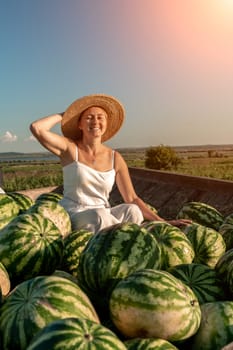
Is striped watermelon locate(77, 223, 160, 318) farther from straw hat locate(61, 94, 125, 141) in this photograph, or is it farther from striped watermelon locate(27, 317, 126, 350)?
straw hat locate(61, 94, 125, 141)

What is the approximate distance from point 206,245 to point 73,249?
1.06 m

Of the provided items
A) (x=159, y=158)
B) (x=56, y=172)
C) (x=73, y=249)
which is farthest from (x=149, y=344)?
(x=56, y=172)

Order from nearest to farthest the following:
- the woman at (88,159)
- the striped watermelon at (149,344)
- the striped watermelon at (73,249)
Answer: the striped watermelon at (149,344) < the striped watermelon at (73,249) < the woman at (88,159)

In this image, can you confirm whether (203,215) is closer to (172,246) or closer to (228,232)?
(228,232)

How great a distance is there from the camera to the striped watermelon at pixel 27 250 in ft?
9.40

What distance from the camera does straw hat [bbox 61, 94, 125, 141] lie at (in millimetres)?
5531

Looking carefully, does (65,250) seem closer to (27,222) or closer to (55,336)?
(27,222)

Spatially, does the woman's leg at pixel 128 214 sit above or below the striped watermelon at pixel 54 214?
below

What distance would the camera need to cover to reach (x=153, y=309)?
2156mm

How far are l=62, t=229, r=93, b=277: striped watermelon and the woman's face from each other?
213 centimetres

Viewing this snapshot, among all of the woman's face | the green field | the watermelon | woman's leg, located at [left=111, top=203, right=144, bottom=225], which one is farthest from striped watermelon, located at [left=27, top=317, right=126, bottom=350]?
the green field

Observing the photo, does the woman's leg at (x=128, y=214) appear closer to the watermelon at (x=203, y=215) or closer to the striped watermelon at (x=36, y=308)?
the watermelon at (x=203, y=215)

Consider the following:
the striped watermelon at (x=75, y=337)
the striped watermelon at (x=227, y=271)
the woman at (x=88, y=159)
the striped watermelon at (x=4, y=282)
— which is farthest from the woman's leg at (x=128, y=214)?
the striped watermelon at (x=75, y=337)

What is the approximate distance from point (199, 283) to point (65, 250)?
1048 millimetres
